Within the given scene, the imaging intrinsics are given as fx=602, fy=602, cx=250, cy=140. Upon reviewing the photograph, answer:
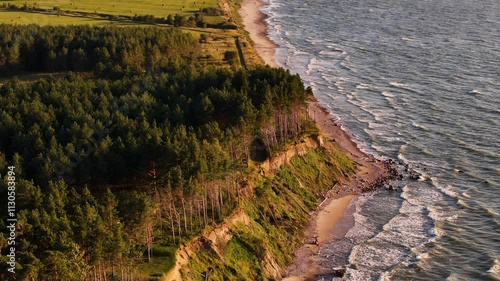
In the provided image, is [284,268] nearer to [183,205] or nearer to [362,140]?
[183,205]

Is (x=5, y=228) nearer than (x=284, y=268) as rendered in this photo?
Yes

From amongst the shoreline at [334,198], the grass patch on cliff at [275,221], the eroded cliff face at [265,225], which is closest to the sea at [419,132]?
the shoreline at [334,198]

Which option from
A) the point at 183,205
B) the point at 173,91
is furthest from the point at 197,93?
the point at 183,205

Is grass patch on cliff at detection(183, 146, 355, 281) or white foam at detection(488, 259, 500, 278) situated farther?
white foam at detection(488, 259, 500, 278)

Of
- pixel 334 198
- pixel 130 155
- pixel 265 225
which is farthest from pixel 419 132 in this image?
pixel 130 155

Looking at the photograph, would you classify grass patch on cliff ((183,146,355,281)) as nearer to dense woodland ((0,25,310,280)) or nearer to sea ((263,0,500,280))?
dense woodland ((0,25,310,280))

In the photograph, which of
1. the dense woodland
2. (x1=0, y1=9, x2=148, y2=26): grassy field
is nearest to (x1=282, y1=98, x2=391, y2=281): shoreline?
the dense woodland
